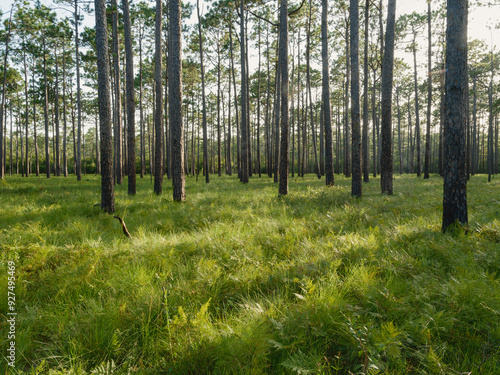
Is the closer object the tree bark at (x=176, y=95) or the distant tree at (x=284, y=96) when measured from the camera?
the tree bark at (x=176, y=95)

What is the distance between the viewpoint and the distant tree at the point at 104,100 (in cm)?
590

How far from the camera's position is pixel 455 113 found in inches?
162

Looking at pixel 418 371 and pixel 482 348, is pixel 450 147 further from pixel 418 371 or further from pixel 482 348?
pixel 418 371

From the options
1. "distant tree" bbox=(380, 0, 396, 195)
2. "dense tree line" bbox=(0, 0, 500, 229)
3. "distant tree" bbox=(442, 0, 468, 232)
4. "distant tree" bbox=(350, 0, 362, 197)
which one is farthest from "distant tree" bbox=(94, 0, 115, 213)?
"distant tree" bbox=(380, 0, 396, 195)

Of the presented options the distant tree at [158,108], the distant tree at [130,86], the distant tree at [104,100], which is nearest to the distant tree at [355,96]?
the distant tree at [158,108]

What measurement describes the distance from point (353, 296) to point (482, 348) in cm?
93

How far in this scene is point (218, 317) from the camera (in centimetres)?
217

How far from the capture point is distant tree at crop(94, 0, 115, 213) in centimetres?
590

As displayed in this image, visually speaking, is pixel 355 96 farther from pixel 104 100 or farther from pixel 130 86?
pixel 130 86

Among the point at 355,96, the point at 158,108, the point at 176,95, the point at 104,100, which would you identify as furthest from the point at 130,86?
the point at 355,96

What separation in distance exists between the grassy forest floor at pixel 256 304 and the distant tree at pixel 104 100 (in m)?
2.38

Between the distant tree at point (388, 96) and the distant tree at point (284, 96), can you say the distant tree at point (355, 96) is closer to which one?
the distant tree at point (388, 96)

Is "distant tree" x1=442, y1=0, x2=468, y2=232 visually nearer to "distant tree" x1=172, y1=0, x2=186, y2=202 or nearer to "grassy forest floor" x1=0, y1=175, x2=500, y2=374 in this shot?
"grassy forest floor" x1=0, y1=175, x2=500, y2=374

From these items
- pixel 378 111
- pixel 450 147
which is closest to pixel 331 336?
pixel 450 147
